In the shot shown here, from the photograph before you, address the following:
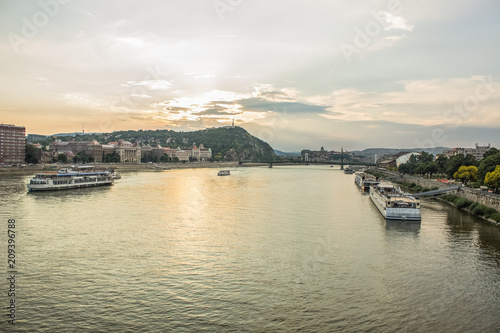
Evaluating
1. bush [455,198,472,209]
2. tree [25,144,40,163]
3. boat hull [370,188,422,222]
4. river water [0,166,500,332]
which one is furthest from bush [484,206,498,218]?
tree [25,144,40,163]

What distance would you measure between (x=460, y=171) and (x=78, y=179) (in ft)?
119

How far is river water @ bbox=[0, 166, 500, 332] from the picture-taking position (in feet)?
26.1

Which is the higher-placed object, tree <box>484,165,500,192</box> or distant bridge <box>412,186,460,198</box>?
tree <box>484,165,500,192</box>

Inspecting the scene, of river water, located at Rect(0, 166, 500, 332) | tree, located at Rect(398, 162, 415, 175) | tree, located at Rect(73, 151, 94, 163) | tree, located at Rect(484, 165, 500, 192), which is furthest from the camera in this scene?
tree, located at Rect(73, 151, 94, 163)

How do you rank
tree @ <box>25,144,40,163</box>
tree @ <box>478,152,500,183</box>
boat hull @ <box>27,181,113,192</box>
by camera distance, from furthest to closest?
tree @ <box>25,144,40,163</box> < boat hull @ <box>27,181,113,192</box> < tree @ <box>478,152,500,183</box>

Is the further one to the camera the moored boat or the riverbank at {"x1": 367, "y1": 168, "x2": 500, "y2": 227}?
the moored boat

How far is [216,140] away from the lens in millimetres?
168875

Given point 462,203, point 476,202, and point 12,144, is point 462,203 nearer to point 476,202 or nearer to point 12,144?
point 476,202

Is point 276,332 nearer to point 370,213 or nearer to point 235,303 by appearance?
point 235,303

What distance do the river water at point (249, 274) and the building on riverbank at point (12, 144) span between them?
59.8 meters

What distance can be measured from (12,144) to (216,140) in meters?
102

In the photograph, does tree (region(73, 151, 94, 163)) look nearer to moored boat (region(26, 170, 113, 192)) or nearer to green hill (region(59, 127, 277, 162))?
moored boat (region(26, 170, 113, 192))

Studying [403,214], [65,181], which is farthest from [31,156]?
[403,214]

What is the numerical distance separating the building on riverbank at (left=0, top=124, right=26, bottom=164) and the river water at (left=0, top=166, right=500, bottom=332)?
59.8 m
